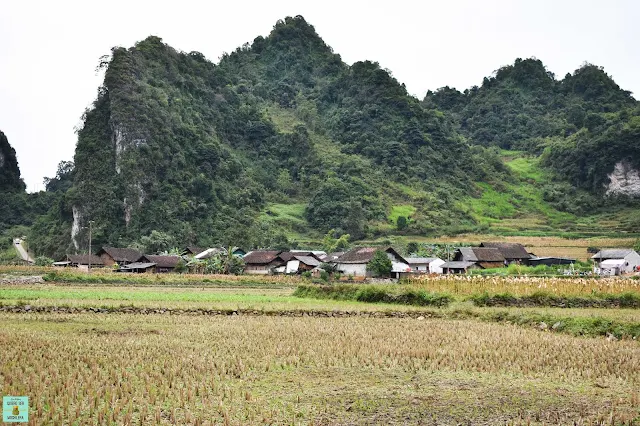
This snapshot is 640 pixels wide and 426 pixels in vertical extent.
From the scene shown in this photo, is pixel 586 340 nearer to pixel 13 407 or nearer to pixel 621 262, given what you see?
pixel 13 407

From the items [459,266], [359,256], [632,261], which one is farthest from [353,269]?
[632,261]

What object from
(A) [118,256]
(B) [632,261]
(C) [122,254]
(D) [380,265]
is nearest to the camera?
(D) [380,265]

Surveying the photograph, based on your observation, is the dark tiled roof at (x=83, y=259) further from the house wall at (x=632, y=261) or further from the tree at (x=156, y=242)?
the house wall at (x=632, y=261)

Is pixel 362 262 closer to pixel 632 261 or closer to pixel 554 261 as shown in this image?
pixel 554 261

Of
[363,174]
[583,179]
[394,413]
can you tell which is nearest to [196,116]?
[363,174]

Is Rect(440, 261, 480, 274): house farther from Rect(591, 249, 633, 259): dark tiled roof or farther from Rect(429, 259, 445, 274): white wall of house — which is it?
Rect(591, 249, 633, 259): dark tiled roof

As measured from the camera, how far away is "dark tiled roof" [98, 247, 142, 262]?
60.0 meters

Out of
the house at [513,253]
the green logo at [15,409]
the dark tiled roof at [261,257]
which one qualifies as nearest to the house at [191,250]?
the dark tiled roof at [261,257]

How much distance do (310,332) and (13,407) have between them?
9.65 meters

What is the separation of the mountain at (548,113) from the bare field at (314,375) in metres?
87.7

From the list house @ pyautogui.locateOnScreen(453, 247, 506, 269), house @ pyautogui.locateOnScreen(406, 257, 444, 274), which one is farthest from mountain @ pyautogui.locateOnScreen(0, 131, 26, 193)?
house @ pyautogui.locateOnScreen(453, 247, 506, 269)

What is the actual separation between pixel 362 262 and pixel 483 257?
11223mm

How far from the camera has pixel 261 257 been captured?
57281mm

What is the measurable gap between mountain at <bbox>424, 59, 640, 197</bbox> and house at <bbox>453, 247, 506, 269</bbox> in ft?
151
